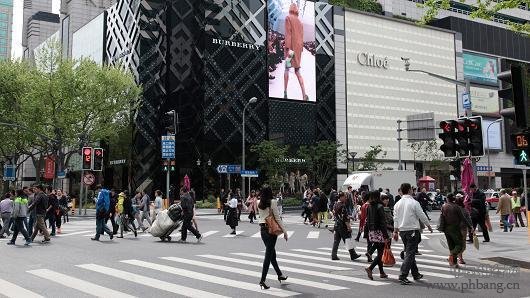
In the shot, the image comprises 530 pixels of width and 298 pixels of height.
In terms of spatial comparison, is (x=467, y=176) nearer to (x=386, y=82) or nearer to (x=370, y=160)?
(x=370, y=160)

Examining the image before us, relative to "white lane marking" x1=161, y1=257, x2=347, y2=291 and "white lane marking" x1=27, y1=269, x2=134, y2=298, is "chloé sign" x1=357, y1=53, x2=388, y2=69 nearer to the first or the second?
"white lane marking" x1=161, y1=257, x2=347, y2=291

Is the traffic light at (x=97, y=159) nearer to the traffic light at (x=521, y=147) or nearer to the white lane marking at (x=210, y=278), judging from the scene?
the white lane marking at (x=210, y=278)

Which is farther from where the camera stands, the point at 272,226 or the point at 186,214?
the point at 186,214

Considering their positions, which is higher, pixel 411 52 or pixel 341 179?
pixel 411 52

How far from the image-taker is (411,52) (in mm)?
71438

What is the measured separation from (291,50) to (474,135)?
4585 centimetres

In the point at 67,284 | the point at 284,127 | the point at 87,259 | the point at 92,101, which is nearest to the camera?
the point at 67,284

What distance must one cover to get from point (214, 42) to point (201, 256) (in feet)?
142

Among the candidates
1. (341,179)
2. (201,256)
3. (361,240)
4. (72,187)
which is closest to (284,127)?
(341,179)

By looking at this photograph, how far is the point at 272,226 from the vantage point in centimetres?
885

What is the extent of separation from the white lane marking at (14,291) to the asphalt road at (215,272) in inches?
0.6

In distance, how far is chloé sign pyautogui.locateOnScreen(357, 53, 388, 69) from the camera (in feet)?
218

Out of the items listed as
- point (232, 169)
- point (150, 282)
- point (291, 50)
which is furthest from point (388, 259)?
point (291, 50)

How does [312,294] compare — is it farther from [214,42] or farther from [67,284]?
[214,42]
